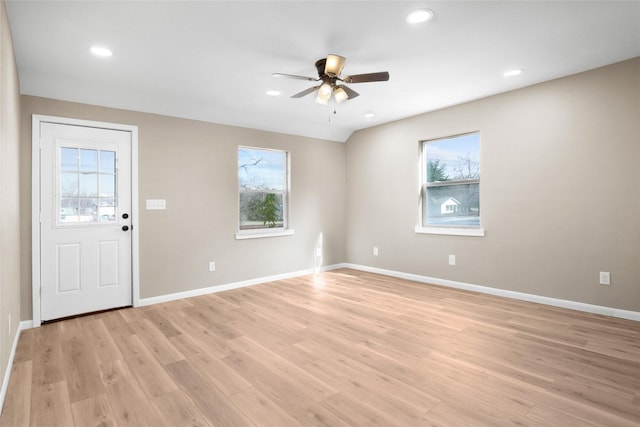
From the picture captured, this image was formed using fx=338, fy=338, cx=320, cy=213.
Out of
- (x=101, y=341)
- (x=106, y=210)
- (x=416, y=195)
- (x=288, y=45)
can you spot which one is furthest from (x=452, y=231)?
(x=106, y=210)

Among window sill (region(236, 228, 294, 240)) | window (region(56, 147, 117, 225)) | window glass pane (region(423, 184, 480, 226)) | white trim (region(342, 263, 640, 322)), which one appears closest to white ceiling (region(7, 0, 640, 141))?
window (region(56, 147, 117, 225))

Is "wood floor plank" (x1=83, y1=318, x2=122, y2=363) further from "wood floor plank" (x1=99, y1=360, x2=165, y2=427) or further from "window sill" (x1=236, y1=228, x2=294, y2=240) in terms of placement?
"window sill" (x1=236, y1=228, x2=294, y2=240)

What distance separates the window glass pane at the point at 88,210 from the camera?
375cm

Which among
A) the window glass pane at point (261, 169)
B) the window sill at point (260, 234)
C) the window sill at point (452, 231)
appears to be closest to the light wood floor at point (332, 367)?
the window sill at point (452, 231)

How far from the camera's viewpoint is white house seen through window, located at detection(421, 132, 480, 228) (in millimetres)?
4590

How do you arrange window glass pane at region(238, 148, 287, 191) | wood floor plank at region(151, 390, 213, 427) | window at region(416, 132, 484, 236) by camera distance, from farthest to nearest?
window glass pane at region(238, 148, 287, 191) < window at region(416, 132, 484, 236) < wood floor plank at region(151, 390, 213, 427)

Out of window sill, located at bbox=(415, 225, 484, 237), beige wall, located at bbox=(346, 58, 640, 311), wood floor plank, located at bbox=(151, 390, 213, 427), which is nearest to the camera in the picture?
wood floor plank, located at bbox=(151, 390, 213, 427)

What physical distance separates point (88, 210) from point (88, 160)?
0.56 m

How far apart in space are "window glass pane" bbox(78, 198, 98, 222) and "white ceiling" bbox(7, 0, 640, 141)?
1117 millimetres

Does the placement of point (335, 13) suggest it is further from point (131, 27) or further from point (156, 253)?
point (156, 253)

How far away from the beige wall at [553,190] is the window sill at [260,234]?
1913 mm

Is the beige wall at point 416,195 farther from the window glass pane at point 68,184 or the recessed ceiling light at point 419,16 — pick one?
the recessed ceiling light at point 419,16

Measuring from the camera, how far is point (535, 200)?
3934mm

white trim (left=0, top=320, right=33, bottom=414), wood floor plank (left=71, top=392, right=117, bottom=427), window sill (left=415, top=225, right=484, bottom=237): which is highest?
window sill (left=415, top=225, right=484, bottom=237)
